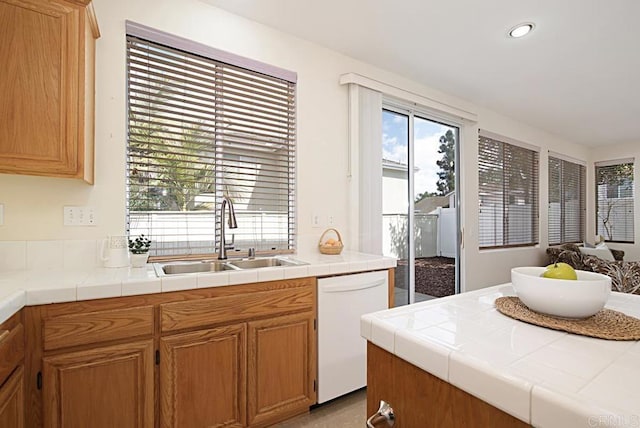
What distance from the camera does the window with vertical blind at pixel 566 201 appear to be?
557cm

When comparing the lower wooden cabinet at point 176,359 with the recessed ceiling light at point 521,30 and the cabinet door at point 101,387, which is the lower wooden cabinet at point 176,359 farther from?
the recessed ceiling light at point 521,30

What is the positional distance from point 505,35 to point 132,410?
11.1 feet

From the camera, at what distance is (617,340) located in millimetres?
707

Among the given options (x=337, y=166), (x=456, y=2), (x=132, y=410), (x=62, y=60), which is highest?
(x=456, y=2)

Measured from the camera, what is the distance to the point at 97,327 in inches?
53.4

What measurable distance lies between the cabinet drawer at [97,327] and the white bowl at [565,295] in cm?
147

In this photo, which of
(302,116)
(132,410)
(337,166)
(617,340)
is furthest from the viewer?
(337,166)

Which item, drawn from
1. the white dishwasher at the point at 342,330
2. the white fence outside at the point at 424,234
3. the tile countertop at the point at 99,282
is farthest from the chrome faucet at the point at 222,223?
the white fence outside at the point at 424,234

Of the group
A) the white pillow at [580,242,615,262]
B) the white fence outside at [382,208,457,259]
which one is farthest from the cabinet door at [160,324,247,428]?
the white pillow at [580,242,615,262]

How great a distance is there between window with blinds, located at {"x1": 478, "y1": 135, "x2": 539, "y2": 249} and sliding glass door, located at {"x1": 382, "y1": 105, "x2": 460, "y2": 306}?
62cm

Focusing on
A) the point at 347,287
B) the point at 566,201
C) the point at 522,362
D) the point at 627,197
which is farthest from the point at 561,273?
the point at 627,197

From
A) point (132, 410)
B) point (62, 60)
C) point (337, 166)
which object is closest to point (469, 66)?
point (337, 166)

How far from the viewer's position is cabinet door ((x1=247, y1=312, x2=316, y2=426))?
Result: 1.74 metres

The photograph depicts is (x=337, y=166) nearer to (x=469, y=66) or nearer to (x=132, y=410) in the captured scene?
(x=469, y=66)
